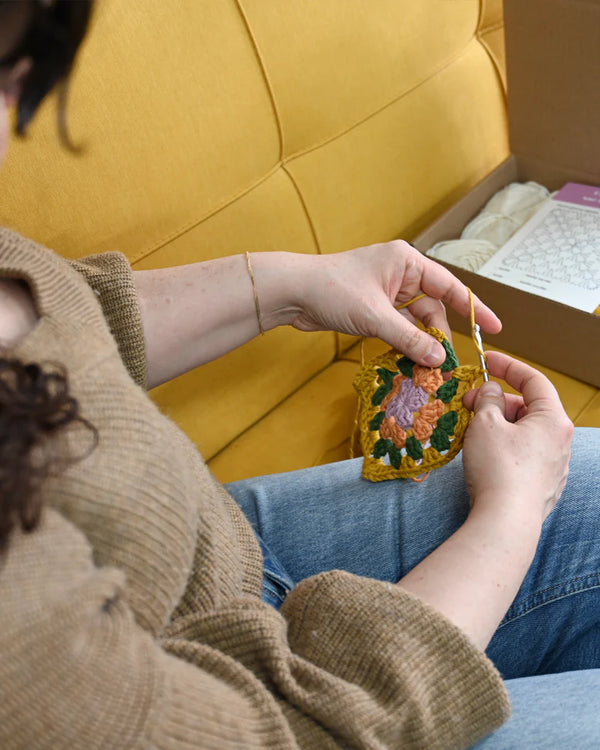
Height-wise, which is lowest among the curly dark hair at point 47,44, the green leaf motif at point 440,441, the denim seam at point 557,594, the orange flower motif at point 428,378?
the denim seam at point 557,594

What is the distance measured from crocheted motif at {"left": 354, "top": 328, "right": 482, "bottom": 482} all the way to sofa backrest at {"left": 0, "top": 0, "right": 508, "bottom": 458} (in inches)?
10.2

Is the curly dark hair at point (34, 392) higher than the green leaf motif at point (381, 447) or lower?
higher

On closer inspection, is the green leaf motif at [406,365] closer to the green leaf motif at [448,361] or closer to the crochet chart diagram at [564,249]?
the green leaf motif at [448,361]

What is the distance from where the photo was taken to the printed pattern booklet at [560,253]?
1.18 metres

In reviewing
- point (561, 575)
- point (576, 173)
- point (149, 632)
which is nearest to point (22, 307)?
point (149, 632)

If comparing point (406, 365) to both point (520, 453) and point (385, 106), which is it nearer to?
point (520, 453)

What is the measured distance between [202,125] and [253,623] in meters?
0.68

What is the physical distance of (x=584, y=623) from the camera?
2.51ft

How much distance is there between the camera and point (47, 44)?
52 centimetres

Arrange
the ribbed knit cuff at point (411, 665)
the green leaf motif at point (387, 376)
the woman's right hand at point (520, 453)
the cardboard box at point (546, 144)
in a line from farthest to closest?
1. the cardboard box at point (546, 144)
2. the green leaf motif at point (387, 376)
3. the woman's right hand at point (520, 453)
4. the ribbed knit cuff at point (411, 665)

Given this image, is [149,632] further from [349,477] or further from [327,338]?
[327,338]

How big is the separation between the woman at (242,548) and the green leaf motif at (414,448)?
28 millimetres

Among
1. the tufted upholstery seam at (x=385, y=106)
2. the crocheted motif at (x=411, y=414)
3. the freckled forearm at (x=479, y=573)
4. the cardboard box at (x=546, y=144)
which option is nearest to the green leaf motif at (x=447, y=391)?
the crocheted motif at (x=411, y=414)

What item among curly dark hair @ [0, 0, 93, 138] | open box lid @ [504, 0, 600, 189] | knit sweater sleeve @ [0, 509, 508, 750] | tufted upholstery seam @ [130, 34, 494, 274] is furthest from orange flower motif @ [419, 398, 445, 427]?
open box lid @ [504, 0, 600, 189]
